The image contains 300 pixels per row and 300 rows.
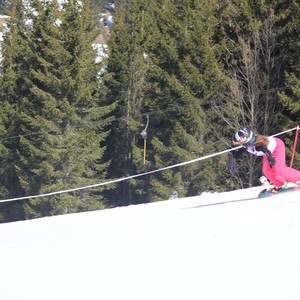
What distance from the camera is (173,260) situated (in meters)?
4.98

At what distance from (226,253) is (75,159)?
1098 inches

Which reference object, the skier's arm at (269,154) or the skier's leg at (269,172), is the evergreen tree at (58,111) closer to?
the skier's leg at (269,172)

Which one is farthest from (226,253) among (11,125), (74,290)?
(11,125)

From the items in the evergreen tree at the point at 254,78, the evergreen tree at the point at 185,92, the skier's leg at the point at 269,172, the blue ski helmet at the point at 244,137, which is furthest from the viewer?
the evergreen tree at the point at 185,92

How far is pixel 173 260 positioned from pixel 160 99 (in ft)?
92.9

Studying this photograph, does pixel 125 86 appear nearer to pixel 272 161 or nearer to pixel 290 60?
pixel 290 60

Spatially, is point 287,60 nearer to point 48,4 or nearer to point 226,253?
point 48,4

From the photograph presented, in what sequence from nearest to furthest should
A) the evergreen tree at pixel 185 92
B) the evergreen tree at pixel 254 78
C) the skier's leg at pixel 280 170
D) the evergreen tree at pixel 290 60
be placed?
the skier's leg at pixel 280 170 < the evergreen tree at pixel 290 60 < the evergreen tree at pixel 254 78 < the evergreen tree at pixel 185 92

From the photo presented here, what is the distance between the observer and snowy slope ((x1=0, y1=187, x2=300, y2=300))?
13.6 ft

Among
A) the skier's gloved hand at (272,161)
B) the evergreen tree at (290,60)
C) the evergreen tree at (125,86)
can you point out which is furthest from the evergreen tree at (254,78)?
the skier's gloved hand at (272,161)

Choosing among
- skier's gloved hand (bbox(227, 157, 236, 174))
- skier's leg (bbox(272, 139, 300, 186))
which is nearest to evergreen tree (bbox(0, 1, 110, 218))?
skier's gloved hand (bbox(227, 157, 236, 174))

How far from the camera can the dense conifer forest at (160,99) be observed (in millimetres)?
29159

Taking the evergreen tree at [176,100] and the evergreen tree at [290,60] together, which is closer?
the evergreen tree at [290,60]

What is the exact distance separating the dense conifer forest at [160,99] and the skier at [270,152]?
1840 centimetres
